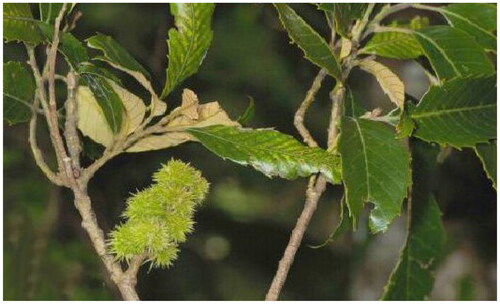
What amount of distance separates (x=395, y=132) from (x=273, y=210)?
0.74 meters

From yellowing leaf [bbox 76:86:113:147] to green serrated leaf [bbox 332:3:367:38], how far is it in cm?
27

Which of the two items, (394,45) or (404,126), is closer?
(404,126)

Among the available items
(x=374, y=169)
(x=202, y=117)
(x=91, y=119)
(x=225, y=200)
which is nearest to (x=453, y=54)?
(x=374, y=169)

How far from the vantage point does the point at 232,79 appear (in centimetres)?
141

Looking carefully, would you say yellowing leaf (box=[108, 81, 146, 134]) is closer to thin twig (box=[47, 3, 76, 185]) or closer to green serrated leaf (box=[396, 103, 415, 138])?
thin twig (box=[47, 3, 76, 185])

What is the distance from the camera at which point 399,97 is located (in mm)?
787

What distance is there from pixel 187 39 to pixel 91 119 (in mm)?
157

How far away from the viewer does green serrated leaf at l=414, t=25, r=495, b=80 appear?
2.72 ft

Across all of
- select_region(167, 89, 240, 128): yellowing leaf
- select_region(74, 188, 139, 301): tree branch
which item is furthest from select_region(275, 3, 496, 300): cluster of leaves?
select_region(74, 188, 139, 301): tree branch

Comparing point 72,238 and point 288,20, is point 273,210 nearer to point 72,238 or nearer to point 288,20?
point 72,238

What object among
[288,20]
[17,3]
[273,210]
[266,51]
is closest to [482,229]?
[273,210]

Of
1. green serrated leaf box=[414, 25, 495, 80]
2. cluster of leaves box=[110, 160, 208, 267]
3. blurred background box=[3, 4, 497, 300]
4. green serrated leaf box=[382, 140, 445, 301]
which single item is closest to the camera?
cluster of leaves box=[110, 160, 208, 267]

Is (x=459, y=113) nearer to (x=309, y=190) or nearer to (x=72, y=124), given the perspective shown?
(x=309, y=190)

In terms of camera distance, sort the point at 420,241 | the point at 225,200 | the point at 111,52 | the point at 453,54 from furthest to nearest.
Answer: the point at 225,200
the point at 420,241
the point at 453,54
the point at 111,52
